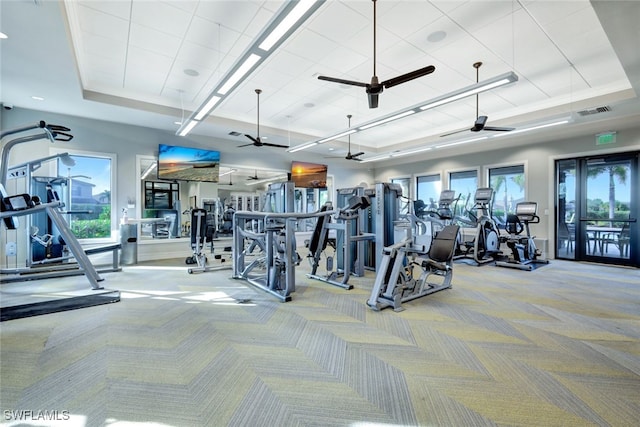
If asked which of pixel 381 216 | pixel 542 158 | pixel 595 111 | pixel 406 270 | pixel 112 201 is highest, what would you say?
pixel 595 111

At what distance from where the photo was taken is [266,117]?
6.95m

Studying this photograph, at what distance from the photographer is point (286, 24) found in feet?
8.61

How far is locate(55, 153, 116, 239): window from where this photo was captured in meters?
6.05

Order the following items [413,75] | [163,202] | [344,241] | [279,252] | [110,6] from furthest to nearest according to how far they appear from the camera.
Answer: [163,202] → [344,241] → [279,252] → [110,6] → [413,75]

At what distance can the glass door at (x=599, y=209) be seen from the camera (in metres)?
5.89

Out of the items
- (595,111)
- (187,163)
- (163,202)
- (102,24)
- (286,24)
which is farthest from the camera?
(163,202)

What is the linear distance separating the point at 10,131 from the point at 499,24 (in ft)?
19.7

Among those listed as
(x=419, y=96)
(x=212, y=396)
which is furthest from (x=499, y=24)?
(x=212, y=396)

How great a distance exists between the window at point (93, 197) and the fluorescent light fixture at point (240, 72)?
399cm

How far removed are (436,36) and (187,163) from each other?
6159 millimetres

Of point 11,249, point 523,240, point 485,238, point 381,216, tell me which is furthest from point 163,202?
point 523,240

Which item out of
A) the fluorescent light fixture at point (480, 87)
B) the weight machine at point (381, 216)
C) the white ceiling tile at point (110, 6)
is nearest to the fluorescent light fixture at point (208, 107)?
the white ceiling tile at point (110, 6)

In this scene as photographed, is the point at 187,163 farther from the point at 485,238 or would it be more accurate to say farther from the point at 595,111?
the point at 595,111

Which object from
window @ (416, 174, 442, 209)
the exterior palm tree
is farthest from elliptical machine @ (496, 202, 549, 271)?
window @ (416, 174, 442, 209)
